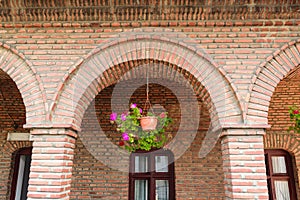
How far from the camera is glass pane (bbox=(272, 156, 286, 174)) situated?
17.6 ft

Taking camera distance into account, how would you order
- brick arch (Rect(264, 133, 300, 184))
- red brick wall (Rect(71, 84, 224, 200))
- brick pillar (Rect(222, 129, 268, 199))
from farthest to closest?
brick arch (Rect(264, 133, 300, 184))
red brick wall (Rect(71, 84, 224, 200))
brick pillar (Rect(222, 129, 268, 199))

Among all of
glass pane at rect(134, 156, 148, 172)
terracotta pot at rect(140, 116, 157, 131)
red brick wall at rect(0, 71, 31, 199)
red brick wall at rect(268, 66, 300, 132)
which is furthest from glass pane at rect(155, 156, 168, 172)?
red brick wall at rect(0, 71, 31, 199)

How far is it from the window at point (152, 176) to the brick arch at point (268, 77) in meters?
2.52

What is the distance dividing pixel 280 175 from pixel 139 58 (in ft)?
13.7

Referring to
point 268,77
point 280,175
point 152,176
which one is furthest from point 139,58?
point 280,175

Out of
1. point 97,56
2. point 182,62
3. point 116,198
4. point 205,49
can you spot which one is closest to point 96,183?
point 116,198

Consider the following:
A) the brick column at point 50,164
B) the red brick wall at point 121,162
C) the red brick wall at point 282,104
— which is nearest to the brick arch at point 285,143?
the red brick wall at point 282,104

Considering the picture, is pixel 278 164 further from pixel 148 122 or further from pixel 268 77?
pixel 148 122

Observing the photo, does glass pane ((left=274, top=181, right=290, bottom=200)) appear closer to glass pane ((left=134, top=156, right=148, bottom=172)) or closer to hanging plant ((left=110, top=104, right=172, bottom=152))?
glass pane ((left=134, top=156, right=148, bottom=172))

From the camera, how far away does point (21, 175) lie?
213 inches

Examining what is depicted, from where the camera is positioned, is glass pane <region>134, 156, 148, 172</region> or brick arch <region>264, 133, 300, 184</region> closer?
brick arch <region>264, 133, 300, 184</region>

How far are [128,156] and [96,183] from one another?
857 millimetres

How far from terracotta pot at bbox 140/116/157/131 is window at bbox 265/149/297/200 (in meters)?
3.26

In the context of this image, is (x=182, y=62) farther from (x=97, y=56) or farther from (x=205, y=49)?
(x=97, y=56)
